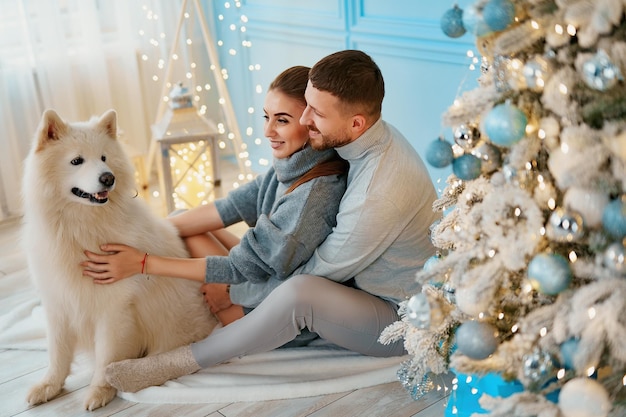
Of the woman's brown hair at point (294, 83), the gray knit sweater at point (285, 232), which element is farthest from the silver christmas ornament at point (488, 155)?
the woman's brown hair at point (294, 83)

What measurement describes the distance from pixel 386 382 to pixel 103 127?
46.1 inches

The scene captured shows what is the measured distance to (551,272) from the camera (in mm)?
1145

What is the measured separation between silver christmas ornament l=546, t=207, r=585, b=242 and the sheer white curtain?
311 centimetres

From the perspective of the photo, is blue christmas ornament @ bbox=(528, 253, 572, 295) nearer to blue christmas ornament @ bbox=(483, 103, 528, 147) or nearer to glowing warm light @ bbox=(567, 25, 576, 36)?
blue christmas ornament @ bbox=(483, 103, 528, 147)

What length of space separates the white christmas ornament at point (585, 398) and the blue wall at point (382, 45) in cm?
167

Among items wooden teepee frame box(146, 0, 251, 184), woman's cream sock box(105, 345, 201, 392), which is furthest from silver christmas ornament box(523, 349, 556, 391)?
wooden teepee frame box(146, 0, 251, 184)

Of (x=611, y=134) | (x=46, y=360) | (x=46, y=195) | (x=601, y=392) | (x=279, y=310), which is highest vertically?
(x=611, y=134)

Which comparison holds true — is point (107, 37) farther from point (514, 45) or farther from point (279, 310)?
point (514, 45)

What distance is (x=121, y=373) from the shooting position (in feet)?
6.61

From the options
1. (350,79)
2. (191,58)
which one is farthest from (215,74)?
(350,79)

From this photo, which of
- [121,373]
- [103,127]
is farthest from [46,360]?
[103,127]

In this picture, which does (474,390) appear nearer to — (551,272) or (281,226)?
(551,272)

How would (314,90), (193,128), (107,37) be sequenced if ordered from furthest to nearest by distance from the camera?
1. (107,37)
2. (193,128)
3. (314,90)

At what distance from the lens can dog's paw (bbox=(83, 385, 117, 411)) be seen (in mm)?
2006
